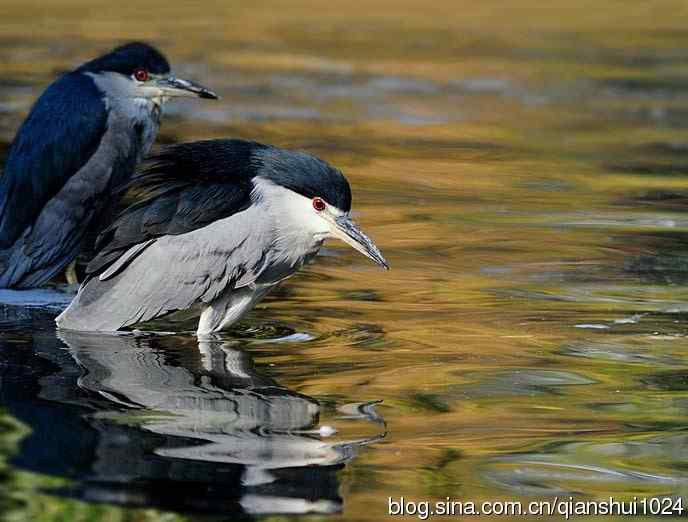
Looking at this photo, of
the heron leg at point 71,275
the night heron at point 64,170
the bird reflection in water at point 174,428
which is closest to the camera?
the bird reflection in water at point 174,428

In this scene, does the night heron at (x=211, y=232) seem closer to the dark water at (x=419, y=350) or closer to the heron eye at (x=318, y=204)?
the heron eye at (x=318, y=204)

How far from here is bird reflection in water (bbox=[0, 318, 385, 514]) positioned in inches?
212

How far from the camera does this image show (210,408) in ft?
21.0

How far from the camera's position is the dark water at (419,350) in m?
5.60

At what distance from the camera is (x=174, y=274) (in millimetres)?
7422

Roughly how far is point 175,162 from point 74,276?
1.69 m

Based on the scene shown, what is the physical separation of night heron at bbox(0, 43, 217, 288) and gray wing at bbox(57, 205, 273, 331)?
2.98 ft

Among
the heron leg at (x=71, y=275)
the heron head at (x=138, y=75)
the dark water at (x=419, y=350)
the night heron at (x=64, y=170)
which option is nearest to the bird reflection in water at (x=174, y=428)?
the dark water at (x=419, y=350)

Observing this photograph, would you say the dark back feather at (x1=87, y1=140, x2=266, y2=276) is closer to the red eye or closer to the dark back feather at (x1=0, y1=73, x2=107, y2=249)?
the dark back feather at (x1=0, y1=73, x2=107, y2=249)

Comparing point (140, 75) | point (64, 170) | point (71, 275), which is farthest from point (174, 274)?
point (140, 75)

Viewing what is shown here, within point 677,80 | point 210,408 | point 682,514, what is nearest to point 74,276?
point 210,408

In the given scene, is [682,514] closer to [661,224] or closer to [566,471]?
[566,471]

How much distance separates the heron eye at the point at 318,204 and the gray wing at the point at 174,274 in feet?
0.76

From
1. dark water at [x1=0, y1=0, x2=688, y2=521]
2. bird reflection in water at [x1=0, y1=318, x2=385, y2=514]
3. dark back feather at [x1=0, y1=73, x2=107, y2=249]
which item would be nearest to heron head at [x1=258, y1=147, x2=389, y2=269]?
dark water at [x1=0, y1=0, x2=688, y2=521]
